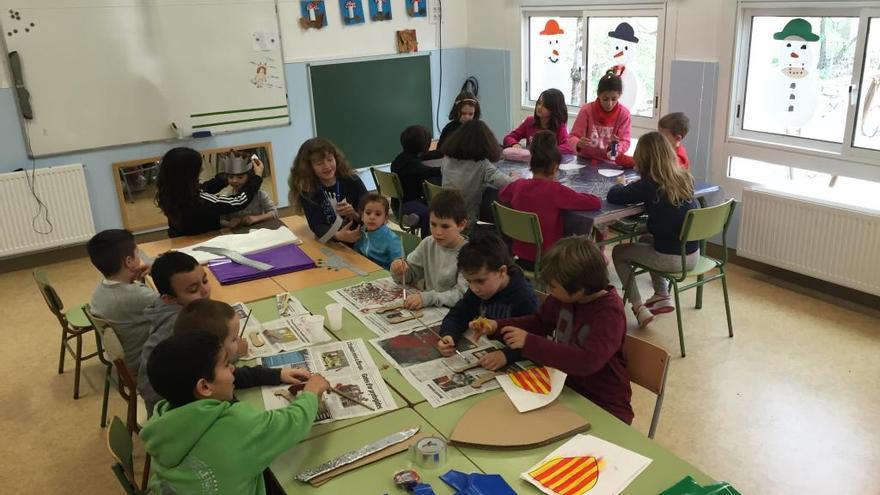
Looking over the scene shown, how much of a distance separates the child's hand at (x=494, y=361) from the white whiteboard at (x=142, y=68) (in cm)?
467

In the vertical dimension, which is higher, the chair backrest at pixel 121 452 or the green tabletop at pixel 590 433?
the green tabletop at pixel 590 433

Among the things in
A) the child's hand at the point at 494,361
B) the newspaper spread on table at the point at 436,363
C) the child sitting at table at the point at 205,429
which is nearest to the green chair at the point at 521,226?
the newspaper spread on table at the point at 436,363

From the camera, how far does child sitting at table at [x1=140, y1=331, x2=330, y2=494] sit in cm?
170

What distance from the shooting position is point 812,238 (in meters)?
4.53

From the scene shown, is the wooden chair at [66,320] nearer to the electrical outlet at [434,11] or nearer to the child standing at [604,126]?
the child standing at [604,126]

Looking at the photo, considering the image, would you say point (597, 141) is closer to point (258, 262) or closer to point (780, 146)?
point (780, 146)

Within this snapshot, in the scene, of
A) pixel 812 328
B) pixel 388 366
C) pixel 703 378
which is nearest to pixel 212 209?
pixel 388 366

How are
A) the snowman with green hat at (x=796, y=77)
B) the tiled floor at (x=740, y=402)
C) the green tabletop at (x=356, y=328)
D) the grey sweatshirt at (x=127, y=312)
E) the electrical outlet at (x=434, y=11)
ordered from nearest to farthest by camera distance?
1. the green tabletop at (x=356, y=328)
2. the grey sweatshirt at (x=127, y=312)
3. the tiled floor at (x=740, y=402)
4. the snowman with green hat at (x=796, y=77)
5. the electrical outlet at (x=434, y=11)

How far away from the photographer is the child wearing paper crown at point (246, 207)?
13.0ft

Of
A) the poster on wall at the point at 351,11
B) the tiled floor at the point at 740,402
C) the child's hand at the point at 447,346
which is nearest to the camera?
Answer: the child's hand at the point at 447,346

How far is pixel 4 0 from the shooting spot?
5.15 meters

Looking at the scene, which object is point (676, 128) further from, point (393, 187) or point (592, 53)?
point (592, 53)

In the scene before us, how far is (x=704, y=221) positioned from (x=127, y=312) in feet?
9.42

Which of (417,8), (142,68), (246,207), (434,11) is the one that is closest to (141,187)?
(142,68)
